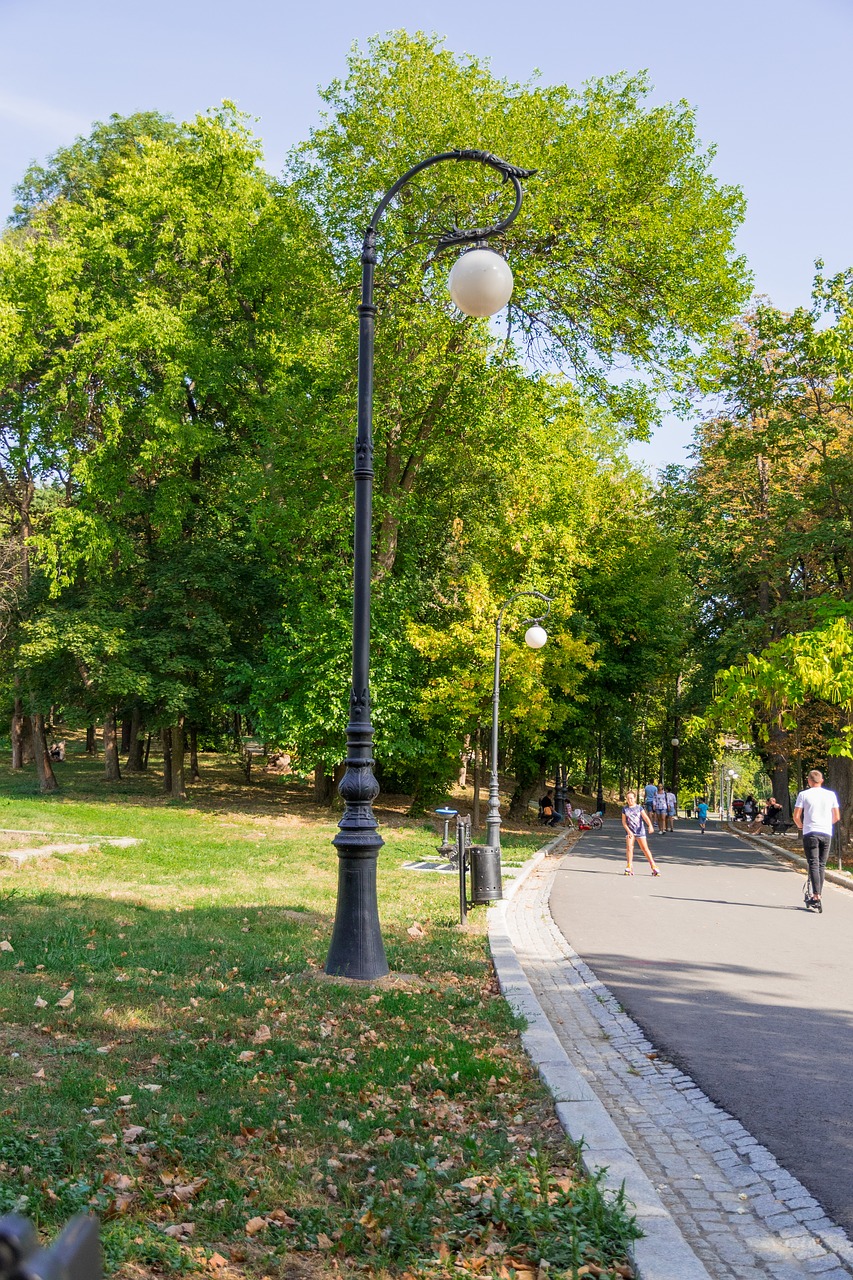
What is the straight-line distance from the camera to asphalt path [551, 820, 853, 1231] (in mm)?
5160

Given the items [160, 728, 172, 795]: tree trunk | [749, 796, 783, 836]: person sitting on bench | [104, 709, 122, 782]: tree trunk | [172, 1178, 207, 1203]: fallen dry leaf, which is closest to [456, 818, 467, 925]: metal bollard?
[172, 1178, 207, 1203]: fallen dry leaf

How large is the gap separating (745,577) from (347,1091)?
28.2 meters

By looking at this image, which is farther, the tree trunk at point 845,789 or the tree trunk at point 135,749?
the tree trunk at point 135,749

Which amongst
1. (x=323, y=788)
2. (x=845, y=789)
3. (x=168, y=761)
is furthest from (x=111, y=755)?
(x=845, y=789)

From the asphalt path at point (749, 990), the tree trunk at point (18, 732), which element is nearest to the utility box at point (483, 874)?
the asphalt path at point (749, 990)

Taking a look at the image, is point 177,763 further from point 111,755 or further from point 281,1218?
point 281,1218

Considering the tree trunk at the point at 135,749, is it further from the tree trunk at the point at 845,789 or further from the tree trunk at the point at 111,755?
the tree trunk at the point at 845,789

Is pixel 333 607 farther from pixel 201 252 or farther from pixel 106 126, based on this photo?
pixel 106 126

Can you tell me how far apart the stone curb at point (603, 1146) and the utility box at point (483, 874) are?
13.4ft

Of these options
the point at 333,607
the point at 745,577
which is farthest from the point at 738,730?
the point at 333,607

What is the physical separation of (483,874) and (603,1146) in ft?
26.3

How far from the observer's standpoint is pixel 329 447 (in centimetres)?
2558

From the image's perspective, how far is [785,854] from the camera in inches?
1095

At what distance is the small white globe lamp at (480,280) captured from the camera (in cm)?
775
